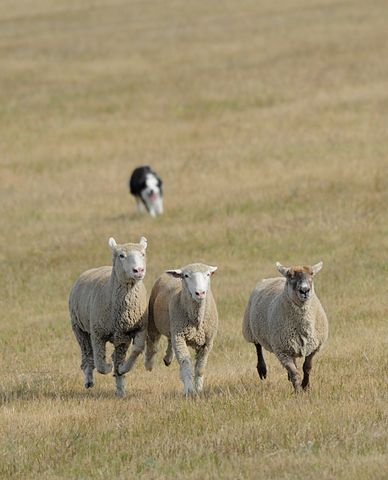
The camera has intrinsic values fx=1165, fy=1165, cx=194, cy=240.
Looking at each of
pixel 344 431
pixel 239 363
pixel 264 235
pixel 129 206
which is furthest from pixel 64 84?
pixel 344 431

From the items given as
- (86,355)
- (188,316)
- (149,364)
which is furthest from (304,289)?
(86,355)

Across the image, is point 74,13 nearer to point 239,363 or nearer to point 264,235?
point 264,235

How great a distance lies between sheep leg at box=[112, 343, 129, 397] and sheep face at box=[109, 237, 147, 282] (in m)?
0.83

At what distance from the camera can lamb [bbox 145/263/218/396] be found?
37.4ft

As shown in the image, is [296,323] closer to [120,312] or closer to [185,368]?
[185,368]

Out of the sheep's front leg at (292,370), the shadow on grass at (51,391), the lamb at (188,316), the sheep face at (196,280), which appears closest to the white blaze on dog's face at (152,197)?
the shadow on grass at (51,391)

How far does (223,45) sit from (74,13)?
1552 cm

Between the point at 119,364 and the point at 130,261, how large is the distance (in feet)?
4.12

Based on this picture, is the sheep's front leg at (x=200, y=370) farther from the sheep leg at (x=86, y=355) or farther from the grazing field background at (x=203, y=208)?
the sheep leg at (x=86, y=355)

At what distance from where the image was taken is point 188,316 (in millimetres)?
11727

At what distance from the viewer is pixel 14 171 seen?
32.1 metres

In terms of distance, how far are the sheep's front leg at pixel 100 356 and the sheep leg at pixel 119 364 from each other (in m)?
0.08

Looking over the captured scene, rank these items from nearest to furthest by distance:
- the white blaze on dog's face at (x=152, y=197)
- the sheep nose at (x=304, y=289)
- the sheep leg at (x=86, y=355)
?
1. the sheep nose at (x=304, y=289)
2. the sheep leg at (x=86, y=355)
3. the white blaze on dog's face at (x=152, y=197)

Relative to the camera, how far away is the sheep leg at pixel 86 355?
1280 centimetres
